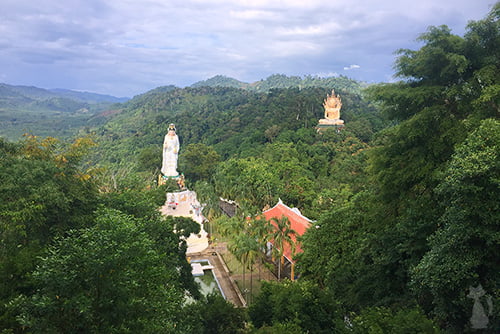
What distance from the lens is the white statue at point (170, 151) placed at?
3297 centimetres

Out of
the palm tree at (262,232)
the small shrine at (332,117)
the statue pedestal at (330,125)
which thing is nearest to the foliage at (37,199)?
the palm tree at (262,232)

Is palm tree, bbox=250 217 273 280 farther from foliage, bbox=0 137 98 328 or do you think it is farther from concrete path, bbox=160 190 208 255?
foliage, bbox=0 137 98 328

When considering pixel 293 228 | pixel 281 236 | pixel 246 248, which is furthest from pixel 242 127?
pixel 246 248

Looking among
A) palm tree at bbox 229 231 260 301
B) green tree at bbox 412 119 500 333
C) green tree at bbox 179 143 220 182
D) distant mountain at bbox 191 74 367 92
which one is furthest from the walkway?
distant mountain at bbox 191 74 367 92

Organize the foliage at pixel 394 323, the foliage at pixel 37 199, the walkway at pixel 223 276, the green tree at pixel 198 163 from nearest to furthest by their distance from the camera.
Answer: the foliage at pixel 394 323, the foliage at pixel 37 199, the walkway at pixel 223 276, the green tree at pixel 198 163

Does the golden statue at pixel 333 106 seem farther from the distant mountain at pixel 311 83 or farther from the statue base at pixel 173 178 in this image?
the distant mountain at pixel 311 83

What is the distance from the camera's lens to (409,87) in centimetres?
1119

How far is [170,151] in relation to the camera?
1307 inches

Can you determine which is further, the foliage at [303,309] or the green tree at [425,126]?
the green tree at [425,126]

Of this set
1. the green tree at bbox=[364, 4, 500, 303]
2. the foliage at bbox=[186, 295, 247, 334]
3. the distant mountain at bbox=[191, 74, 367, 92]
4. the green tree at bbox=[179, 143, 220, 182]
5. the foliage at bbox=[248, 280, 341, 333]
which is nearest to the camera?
the foliage at bbox=[248, 280, 341, 333]

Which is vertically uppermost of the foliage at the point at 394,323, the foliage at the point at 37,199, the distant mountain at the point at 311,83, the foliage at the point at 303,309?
the distant mountain at the point at 311,83

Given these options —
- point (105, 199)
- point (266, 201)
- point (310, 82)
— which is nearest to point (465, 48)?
point (105, 199)

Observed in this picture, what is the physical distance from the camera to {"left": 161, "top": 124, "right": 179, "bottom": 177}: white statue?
3297 cm

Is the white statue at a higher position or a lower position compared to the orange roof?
higher
